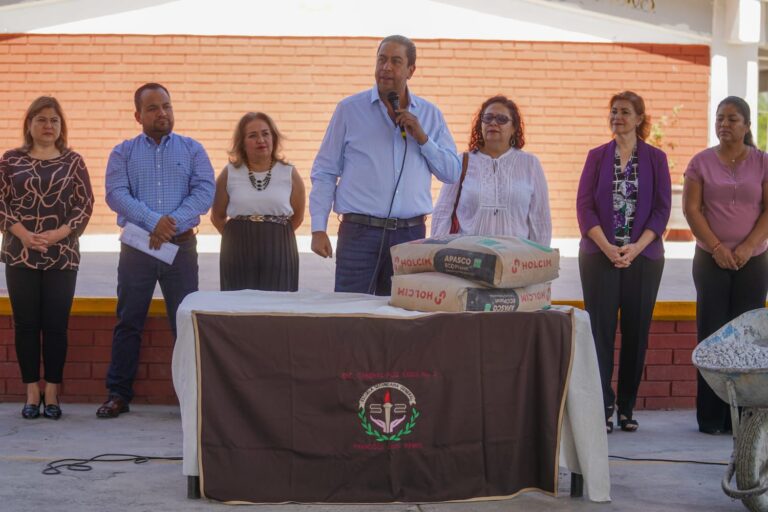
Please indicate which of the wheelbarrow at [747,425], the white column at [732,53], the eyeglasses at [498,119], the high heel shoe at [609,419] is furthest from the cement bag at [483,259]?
the white column at [732,53]

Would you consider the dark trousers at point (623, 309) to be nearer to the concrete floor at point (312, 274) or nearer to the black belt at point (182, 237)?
the concrete floor at point (312, 274)

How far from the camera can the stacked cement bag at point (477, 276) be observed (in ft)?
14.8

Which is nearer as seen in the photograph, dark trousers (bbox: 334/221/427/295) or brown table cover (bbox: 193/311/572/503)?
brown table cover (bbox: 193/311/572/503)

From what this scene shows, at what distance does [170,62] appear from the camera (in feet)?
48.5

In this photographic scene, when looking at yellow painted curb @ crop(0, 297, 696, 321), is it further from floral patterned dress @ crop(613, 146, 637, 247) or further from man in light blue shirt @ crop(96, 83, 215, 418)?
floral patterned dress @ crop(613, 146, 637, 247)

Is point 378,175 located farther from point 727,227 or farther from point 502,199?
point 727,227

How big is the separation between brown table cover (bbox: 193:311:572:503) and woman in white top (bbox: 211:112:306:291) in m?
1.81

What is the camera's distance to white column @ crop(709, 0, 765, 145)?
1506 cm

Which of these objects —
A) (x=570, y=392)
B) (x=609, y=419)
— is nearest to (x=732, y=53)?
(x=609, y=419)

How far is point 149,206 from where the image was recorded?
6281 millimetres

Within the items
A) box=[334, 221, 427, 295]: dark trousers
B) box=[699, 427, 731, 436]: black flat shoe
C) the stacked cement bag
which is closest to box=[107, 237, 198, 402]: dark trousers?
box=[334, 221, 427, 295]: dark trousers

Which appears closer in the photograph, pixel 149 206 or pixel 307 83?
pixel 149 206

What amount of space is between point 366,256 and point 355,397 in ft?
3.59

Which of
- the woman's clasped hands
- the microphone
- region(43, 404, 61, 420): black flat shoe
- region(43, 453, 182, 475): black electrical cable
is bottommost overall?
region(43, 453, 182, 475): black electrical cable
